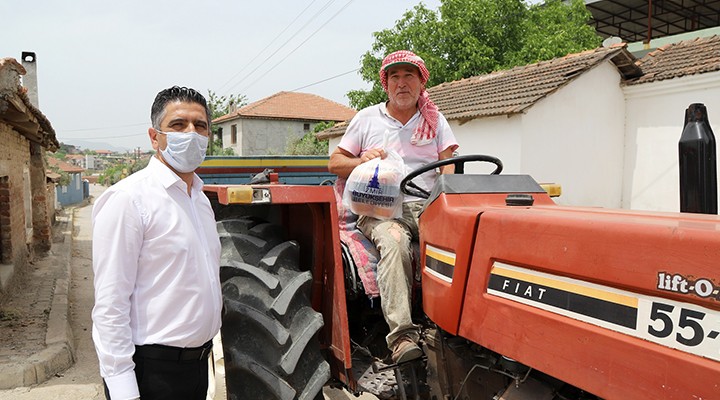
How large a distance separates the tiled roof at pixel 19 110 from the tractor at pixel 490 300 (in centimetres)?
369

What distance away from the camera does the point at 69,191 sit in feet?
118

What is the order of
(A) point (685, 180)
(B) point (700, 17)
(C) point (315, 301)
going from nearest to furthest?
(A) point (685, 180), (C) point (315, 301), (B) point (700, 17)

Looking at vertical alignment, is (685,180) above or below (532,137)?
below

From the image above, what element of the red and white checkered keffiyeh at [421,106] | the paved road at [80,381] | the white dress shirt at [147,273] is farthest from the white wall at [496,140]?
the white dress shirt at [147,273]

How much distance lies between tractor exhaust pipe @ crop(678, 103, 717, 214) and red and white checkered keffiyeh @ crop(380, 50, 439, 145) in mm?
1404

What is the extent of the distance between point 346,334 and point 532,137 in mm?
8317

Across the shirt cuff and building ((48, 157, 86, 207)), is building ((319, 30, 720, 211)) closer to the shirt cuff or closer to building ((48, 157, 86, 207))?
the shirt cuff

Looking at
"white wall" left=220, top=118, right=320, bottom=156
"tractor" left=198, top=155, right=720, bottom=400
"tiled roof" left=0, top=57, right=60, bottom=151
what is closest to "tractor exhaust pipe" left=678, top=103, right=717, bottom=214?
"tractor" left=198, top=155, right=720, bottom=400

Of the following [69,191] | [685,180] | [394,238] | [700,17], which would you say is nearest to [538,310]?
[685,180]

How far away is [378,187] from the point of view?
2660 mm

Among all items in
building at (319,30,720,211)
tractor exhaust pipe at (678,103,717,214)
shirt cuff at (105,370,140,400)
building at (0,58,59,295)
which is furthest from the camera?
building at (319,30,720,211)

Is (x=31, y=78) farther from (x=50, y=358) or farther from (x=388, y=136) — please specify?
(x=388, y=136)

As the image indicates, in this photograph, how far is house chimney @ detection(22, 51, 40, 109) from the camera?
11.1 m

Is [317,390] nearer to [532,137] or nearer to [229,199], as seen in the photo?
[229,199]
